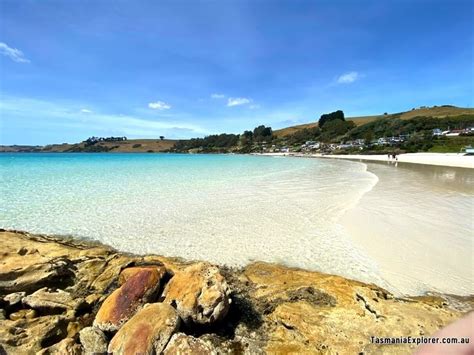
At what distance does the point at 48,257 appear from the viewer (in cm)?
707

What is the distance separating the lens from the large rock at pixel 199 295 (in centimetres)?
452

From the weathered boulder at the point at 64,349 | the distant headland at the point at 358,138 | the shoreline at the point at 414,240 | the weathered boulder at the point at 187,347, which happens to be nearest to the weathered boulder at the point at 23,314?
the weathered boulder at the point at 64,349

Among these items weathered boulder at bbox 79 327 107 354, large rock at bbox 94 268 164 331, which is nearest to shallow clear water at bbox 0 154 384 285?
large rock at bbox 94 268 164 331

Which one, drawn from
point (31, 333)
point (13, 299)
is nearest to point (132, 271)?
point (31, 333)

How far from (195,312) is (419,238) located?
8.14 metres

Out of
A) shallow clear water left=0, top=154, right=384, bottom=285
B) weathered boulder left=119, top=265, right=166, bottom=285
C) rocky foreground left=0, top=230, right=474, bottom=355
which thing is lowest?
shallow clear water left=0, top=154, right=384, bottom=285

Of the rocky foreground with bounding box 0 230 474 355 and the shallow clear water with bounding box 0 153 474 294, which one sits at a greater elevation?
the rocky foreground with bounding box 0 230 474 355

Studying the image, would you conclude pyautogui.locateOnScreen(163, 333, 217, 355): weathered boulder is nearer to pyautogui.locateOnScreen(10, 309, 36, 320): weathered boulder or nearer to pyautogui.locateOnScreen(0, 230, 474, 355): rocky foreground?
pyautogui.locateOnScreen(0, 230, 474, 355): rocky foreground

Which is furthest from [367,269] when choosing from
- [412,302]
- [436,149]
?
[436,149]

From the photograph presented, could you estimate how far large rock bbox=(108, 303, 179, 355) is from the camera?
3791mm

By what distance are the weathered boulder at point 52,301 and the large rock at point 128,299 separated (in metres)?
0.84

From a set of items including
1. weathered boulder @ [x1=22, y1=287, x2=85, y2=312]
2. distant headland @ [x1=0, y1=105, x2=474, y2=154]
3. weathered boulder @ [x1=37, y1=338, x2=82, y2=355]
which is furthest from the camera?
distant headland @ [x1=0, y1=105, x2=474, y2=154]

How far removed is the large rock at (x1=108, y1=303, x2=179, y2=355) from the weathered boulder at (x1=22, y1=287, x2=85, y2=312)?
5.84 ft

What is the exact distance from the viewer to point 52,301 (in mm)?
5281
